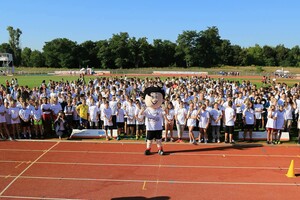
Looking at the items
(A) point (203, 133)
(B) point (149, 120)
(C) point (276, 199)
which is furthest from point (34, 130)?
(C) point (276, 199)

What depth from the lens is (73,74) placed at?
6531 cm

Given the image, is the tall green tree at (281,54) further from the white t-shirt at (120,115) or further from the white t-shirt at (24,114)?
the white t-shirt at (24,114)

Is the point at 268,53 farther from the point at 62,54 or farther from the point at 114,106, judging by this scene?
the point at 114,106

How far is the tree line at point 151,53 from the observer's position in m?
85.6

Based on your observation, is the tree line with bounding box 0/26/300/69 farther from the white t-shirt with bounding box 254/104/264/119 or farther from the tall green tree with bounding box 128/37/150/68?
the white t-shirt with bounding box 254/104/264/119

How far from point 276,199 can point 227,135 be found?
17.8ft

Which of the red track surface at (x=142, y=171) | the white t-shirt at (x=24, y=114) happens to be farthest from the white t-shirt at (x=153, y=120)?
the white t-shirt at (x=24, y=114)

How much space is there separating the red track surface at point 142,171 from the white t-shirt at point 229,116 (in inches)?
38.2

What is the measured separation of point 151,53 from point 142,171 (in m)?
78.7

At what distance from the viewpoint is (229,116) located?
12719mm

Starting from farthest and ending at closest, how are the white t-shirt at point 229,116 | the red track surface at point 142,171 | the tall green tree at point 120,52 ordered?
the tall green tree at point 120,52 < the white t-shirt at point 229,116 < the red track surface at point 142,171

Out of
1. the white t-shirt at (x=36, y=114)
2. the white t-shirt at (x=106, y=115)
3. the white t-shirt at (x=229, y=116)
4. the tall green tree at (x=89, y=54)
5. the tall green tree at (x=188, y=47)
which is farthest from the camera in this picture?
the tall green tree at (x=188, y=47)

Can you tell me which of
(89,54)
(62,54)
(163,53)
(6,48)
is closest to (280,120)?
(163,53)

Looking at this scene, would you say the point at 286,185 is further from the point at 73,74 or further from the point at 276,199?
the point at 73,74
